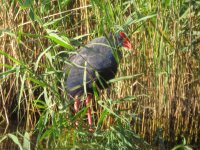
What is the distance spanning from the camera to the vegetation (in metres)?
3.91

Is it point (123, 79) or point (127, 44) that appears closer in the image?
point (123, 79)

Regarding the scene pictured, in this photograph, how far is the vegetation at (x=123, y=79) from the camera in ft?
12.8

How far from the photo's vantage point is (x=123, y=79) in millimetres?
4090

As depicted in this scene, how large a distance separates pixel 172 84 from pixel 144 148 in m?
0.80

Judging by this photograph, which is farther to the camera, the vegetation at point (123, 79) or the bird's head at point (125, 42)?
the bird's head at point (125, 42)

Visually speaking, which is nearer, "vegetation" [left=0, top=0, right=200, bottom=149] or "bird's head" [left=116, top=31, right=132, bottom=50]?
"vegetation" [left=0, top=0, right=200, bottom=149]

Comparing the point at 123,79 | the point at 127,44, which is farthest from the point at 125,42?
the point at 123,79

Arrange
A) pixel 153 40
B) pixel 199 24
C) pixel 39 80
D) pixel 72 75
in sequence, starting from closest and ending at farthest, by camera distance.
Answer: pixel 39 80
pixel 153 40
pixel 199 24
pixel 72 75

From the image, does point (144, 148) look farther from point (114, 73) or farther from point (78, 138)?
point (114, 73)

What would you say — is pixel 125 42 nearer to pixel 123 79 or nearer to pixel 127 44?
pixel 127 44

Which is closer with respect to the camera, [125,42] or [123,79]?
[123,79]

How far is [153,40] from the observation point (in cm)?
438

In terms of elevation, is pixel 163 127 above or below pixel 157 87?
below

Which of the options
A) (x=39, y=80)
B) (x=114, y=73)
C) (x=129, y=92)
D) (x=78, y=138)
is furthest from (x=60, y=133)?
(x=114, y=73)
